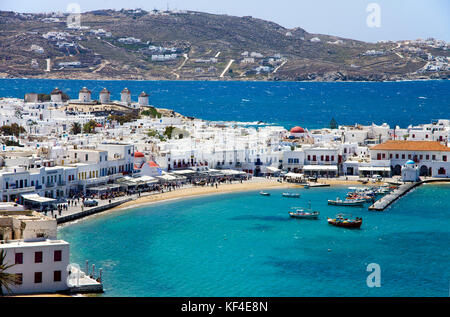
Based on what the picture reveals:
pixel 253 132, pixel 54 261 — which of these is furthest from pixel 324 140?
pixel 54 261

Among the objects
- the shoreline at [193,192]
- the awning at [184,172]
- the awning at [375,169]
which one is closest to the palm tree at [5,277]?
the shoreline at [193,192]

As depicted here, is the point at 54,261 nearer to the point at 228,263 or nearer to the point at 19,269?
the point at 19,269

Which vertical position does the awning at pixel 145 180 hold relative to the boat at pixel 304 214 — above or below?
above

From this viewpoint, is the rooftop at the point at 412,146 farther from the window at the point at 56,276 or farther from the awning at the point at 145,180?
the window at the point at 56,276

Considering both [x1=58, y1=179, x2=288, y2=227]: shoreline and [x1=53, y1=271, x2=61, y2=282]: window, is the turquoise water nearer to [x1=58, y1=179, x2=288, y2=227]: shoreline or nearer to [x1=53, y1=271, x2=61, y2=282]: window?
[x1=58, y1=179, x2=288, y2=227]: shoreline

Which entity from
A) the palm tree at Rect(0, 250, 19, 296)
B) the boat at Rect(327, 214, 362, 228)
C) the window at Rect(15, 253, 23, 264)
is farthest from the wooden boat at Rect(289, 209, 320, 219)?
the palm tree at Rect(0, 250, 19, 296)

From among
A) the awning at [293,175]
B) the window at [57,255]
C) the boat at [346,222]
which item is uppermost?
the awning at [293,175]

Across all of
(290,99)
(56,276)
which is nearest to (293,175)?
(56,276)
